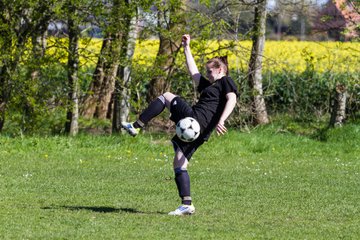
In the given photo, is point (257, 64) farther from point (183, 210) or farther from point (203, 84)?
point (183, 210)

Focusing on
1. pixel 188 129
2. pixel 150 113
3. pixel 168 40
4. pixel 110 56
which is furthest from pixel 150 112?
pixel 168 40

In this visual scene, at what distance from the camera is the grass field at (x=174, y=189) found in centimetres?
850

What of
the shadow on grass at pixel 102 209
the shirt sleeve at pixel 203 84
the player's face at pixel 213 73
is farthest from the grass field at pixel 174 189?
the player's face at pixel 213 73

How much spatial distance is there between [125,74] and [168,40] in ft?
3.89

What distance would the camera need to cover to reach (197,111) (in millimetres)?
9422

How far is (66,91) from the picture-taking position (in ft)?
61.9

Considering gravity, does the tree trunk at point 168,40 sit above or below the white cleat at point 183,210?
above

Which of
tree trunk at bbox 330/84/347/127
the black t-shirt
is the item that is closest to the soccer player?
the black t-shirt

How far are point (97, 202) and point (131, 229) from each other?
211cm

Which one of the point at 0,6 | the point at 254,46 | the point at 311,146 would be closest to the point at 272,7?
the point at 254,46

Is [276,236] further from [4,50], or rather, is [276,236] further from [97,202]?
[4,50]

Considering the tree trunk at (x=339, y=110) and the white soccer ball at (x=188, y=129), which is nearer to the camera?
the white soccer ball at (x=188, y=129)

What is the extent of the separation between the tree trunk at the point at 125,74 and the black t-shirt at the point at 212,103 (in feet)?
28.2

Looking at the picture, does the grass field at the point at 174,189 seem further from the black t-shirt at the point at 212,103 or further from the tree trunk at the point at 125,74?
the tree trunk at the point at 125,74
